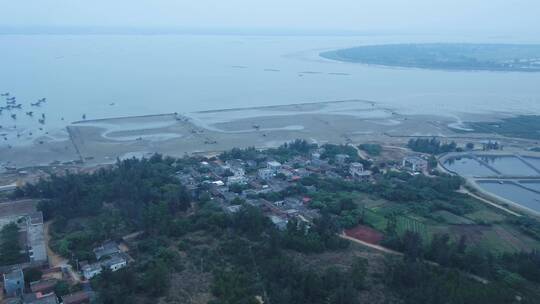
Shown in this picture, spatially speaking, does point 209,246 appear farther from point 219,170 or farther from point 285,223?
point 219,170

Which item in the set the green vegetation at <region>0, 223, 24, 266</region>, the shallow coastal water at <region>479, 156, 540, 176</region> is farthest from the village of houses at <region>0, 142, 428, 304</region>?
the shallow coastal water at <region>479, 156, 540, 176</region>

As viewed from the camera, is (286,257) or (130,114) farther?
(130,114)

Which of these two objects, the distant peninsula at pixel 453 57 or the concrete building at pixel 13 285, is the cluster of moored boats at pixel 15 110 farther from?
the distant peninsula at pixel 453 57

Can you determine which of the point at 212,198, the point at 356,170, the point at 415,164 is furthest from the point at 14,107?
the point at 415,164

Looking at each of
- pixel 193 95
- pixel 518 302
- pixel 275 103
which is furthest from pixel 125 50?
pixel 518 302

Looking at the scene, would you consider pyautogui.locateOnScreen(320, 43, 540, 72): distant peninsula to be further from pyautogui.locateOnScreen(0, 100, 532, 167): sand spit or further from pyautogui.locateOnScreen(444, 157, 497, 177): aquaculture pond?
pyautogui.locateOnScreen(444, 157, 497, 177): aquaculture pond

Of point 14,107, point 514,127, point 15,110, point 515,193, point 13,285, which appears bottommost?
point 515,193

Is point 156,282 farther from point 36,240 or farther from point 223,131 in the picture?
point 223,131
